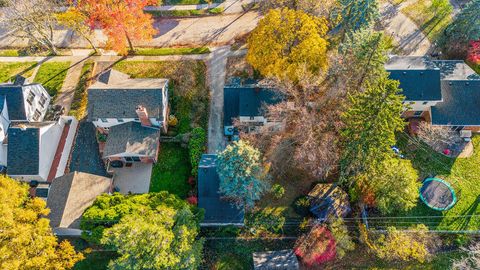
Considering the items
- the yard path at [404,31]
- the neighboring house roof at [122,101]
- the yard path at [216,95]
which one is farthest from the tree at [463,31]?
the neighboring house roof at [122,101]

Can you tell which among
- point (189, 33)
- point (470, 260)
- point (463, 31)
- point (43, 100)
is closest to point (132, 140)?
point (43, 100)

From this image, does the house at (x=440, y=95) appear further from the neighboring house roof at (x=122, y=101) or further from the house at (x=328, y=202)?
the neighboring house roof at (x=122, y=101)

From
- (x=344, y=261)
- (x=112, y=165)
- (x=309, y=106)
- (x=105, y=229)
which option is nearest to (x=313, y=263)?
(x=344, y=261)

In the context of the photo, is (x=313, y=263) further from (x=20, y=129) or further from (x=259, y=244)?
(x=20, y=129)

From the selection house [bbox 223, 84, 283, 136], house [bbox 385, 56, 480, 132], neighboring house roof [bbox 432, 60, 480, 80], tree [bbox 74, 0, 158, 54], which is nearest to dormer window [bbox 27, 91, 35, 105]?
tree [bbox 74, 0, 158, 54]

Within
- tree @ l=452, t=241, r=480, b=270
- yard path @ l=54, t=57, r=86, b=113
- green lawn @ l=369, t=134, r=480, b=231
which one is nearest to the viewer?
tree @ l=452, t=241, r=480, b=270

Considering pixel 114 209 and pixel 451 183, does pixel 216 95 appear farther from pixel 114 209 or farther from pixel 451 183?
pixel 451 183

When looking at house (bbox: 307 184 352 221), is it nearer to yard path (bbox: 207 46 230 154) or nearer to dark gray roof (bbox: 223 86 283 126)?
dark gray roof (bbox: 223 86 283 126)
